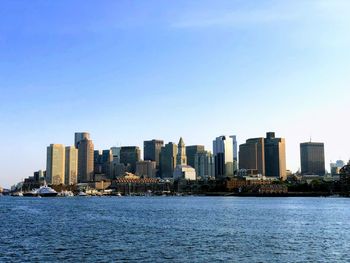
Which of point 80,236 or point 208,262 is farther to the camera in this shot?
point 80,236

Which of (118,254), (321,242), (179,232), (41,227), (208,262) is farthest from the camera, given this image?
(41,227)

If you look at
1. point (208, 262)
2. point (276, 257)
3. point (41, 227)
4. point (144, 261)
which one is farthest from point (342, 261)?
point (41, 227)

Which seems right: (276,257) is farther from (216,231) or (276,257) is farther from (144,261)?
(216,231)

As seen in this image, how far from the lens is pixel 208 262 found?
152 ft

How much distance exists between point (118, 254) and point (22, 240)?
16.9 metres

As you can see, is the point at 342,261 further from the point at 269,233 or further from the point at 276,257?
the point at 269,233

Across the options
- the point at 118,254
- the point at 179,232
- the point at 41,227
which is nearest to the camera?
the point at 118,254

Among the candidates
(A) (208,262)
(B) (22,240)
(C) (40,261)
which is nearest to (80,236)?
(B) (22,240)

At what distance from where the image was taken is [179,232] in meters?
70.7

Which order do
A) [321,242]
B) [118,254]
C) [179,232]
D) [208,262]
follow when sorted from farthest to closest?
[179,232], [321,242], [118,254], [208,262]

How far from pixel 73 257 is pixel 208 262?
42.8 ft

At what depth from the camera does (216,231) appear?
235ft

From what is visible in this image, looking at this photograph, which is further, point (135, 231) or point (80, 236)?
point (135, 231)

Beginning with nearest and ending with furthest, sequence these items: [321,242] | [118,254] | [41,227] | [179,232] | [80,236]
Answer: [118,254] < [321,242] < [80,236] < [179,232] < [41,227]
